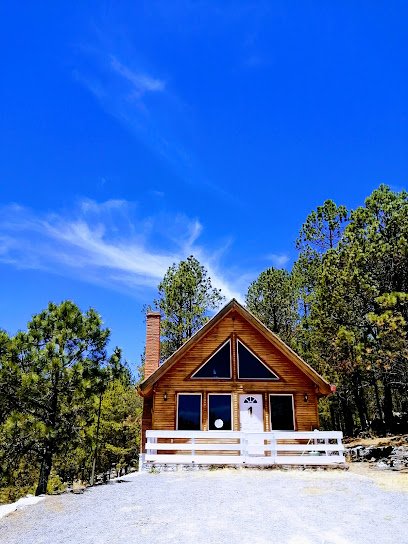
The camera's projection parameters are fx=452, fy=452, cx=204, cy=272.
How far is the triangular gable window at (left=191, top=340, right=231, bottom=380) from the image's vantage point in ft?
57.0

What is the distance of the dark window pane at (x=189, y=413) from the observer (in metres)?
16.8

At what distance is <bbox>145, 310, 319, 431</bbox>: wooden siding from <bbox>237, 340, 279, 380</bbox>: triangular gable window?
5.9 inches

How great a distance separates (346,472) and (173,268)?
20193 mm

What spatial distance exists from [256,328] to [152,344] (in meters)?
4.47

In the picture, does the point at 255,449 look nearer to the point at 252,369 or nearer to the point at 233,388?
the point at 233,388

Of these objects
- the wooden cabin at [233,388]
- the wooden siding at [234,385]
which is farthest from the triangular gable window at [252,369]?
the wooden siding at [234,385]

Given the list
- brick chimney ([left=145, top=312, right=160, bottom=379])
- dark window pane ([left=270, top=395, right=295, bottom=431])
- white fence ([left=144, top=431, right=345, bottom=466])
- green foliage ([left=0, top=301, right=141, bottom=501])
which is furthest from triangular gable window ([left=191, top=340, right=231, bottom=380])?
green foliage ([left=0, top=301, right=141, bottom=501])

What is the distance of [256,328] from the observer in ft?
58.9

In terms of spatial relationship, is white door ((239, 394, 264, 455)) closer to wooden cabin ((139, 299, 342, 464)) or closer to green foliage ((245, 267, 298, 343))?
wooden cabin ((139, 299, 342, 464))

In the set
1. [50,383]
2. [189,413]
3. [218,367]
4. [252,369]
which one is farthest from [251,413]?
[50,383]

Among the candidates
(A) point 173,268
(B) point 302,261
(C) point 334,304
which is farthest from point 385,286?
(A) point 173,268

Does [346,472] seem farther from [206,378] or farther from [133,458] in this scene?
[133,458]

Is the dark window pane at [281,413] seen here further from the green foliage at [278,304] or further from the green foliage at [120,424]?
the green foliage at [120,424]

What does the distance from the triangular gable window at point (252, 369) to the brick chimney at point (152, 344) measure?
3570mm
